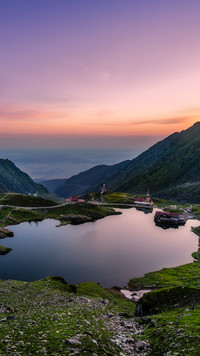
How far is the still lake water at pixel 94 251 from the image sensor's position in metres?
73.2

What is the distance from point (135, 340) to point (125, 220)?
145198 millimetres

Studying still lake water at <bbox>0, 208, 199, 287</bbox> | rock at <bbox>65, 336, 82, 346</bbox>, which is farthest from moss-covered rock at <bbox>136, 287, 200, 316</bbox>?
still lake water at <bbox>0, 208, 199, 287</bbox>

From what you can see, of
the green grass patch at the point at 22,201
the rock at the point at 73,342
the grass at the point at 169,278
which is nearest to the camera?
the rock at the point at 73,342

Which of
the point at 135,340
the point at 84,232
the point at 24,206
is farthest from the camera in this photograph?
the point at 24,206

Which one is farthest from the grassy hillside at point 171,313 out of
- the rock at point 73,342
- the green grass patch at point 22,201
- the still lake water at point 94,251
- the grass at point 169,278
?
the green grass patch at point 22,201

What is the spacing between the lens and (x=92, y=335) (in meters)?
19.6

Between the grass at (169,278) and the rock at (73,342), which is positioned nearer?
the rock at (73,342)

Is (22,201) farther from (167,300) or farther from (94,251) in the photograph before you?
(167,300)

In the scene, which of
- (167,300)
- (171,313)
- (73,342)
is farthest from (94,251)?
(73,342)

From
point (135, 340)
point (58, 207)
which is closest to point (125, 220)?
point (58, 207)

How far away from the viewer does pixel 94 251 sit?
308ft

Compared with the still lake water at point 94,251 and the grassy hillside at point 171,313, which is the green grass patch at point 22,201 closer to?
the still lake water at point 94,251

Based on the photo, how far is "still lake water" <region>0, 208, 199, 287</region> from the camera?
73.2m

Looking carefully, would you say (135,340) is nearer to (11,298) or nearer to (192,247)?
(11,298)
